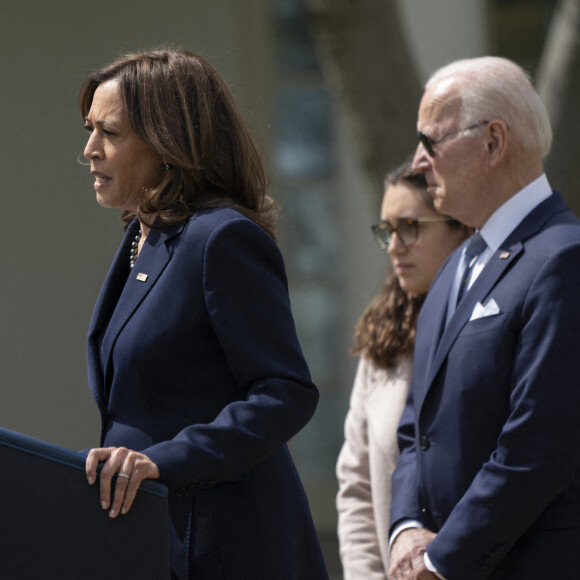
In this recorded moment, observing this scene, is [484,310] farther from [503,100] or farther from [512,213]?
[503,100]

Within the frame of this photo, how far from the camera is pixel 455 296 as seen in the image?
280cm

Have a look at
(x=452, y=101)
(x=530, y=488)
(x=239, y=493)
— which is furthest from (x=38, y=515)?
(x=452, y=101)

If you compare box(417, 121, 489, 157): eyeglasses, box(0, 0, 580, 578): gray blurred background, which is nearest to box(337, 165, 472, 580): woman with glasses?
box(417, 121, 489, 157): eyeglasses

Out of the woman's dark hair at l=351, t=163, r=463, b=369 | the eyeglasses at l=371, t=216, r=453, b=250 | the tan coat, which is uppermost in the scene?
the eyeglasses at l=371, t=216, r=453, b=250

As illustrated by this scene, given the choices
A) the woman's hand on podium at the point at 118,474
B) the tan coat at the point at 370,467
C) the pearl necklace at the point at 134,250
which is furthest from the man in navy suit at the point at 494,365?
the woman's hand on podium at the point at 118,474

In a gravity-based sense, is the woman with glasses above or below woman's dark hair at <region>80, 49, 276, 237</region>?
below

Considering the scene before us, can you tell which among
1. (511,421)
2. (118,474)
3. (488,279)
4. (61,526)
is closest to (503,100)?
(488,279)

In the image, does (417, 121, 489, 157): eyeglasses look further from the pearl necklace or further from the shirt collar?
the pearl necklace

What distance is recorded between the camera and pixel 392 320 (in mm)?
3463

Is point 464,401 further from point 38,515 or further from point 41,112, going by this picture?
point 41,112

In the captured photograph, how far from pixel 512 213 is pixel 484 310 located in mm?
292

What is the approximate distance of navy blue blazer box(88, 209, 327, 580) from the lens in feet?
6.57

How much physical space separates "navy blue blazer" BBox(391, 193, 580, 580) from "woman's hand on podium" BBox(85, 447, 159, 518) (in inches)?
34.3

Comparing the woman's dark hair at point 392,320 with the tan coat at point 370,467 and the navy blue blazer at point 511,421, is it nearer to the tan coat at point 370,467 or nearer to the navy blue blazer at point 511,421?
the tan coat at point 370,467
